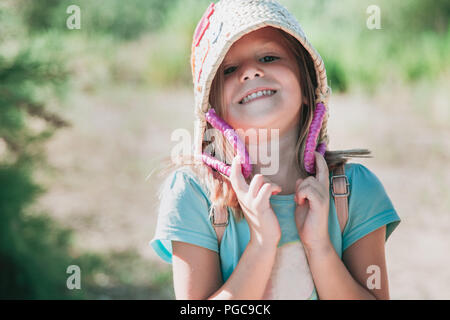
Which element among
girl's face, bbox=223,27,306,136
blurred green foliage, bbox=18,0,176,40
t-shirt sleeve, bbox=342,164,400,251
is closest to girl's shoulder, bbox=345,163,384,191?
t-shirt sleeve, bbox=342,164,400,251

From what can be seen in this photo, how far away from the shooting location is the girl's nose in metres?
1.75

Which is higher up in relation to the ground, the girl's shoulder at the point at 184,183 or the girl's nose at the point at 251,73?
the girl's nose at the point at 251,73

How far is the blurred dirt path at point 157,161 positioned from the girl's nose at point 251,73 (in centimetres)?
272

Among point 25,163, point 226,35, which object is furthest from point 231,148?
point 25,163

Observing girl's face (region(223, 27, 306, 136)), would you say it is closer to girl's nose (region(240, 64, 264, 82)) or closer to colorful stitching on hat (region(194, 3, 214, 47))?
girl's nose (region(240, 64, 264, 82))

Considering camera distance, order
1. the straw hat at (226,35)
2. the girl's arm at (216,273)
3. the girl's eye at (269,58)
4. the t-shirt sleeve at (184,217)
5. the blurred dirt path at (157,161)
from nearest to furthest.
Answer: the girl's arm at (216,273) < the t-shirt sleeve at (184,217) < the straw hat at (226,35) < the girl's eye at (269,58) < the blurred dirt path at (157,161)

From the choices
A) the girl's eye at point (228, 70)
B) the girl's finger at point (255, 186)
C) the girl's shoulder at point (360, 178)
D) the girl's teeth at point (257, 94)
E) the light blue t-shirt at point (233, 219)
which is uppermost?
the girl's eye at point (228, 70)

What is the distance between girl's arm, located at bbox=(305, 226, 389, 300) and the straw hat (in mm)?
491

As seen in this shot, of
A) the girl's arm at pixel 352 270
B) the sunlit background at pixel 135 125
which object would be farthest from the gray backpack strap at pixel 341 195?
the sunlit background at pixel 135 125

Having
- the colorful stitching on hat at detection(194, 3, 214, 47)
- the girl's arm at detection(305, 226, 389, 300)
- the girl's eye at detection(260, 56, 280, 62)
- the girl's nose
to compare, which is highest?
the colorful stitching on hat at detection(194, 3, 214, 47)

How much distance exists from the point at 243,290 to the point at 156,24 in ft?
21.9

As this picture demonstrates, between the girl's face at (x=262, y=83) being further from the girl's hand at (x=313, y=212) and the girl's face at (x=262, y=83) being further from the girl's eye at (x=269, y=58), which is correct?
the girl's hand at (x=313, y=212)

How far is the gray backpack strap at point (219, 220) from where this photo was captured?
1670 millimetres

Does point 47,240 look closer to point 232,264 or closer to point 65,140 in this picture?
point 232,264
